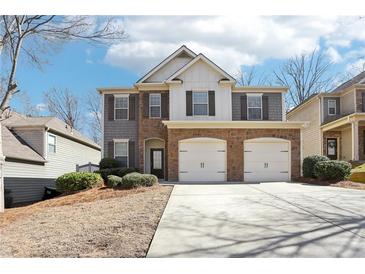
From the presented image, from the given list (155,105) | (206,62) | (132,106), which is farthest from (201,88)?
(132,106)

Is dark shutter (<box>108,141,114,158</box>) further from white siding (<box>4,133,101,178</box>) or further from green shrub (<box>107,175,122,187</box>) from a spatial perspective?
green shrub (<box>107,175,122,187</box>)

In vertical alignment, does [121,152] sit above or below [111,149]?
below

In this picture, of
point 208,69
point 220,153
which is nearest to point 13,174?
point 220,153

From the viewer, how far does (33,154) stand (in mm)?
20453

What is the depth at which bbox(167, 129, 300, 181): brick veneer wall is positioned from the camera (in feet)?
61.7

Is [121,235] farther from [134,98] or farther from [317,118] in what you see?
[317,118]

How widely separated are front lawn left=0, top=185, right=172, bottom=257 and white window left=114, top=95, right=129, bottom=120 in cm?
1063

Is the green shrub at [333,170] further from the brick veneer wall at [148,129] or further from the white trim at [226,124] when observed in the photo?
the brick veneer wall at [148,129]

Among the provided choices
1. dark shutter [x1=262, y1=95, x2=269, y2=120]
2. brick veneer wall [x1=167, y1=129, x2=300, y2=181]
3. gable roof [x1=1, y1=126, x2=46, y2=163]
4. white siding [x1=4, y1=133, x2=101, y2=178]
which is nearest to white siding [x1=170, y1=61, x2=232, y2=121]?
brick veneer wall [x1=167, y1=129, x2=300, y2=181]

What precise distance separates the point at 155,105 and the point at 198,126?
355cm

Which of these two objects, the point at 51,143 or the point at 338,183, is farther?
the point at 51,143

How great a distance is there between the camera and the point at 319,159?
18047 millimetres

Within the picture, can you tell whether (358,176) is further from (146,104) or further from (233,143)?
(146,104)
